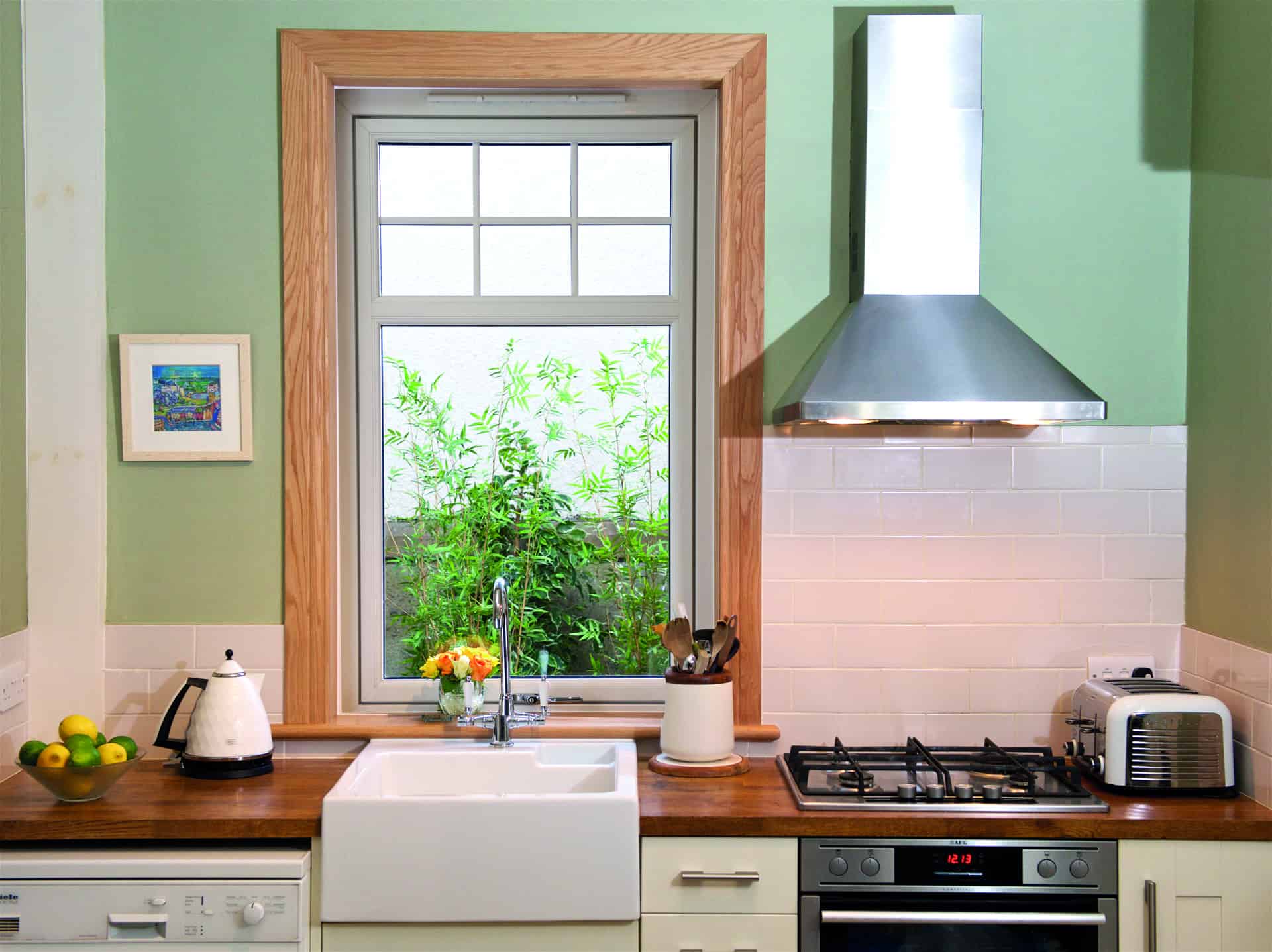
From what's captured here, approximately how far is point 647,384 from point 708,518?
1.25ft

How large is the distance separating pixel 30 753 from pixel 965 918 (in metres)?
1.89

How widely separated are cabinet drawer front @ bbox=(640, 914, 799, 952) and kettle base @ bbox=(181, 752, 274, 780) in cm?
93

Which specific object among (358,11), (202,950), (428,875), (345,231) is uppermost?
(358,11)

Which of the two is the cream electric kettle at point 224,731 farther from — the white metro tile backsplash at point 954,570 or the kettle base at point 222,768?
the white metro tile backsplash at point 954,570

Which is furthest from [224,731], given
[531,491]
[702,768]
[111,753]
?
[702,768]

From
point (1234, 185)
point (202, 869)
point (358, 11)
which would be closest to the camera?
point (202, 869)

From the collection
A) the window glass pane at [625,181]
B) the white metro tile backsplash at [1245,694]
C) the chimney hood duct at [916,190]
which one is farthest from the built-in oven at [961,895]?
the window glass pane at [625,181]

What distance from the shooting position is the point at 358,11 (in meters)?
2.60

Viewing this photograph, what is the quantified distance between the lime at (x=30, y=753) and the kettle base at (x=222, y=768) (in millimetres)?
319

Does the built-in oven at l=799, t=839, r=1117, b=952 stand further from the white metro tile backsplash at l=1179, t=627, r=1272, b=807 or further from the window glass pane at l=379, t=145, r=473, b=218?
the window glass pane at l=379, t=145, r=473, b=218

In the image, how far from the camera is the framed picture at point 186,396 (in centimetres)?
260

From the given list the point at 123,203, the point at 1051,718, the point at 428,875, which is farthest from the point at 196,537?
the point at 1051,718

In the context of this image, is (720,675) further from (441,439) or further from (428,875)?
(441,439)

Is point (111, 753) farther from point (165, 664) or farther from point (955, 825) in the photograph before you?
point (955, 825)
